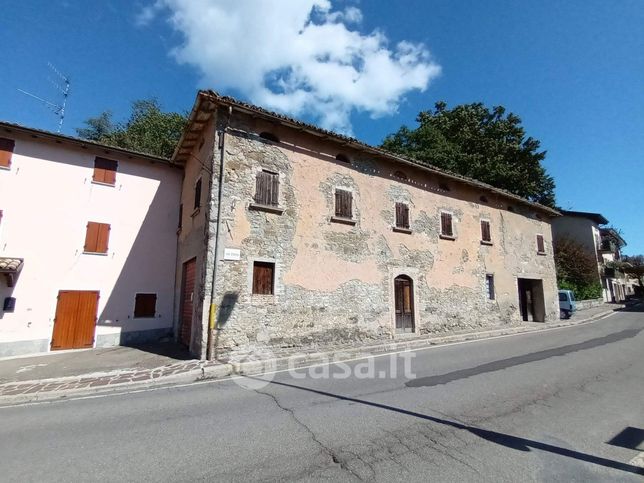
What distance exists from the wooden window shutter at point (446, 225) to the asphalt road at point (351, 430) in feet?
29.9

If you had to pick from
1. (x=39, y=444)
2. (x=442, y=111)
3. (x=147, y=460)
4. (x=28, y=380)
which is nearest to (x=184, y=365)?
(x=28, y=380)

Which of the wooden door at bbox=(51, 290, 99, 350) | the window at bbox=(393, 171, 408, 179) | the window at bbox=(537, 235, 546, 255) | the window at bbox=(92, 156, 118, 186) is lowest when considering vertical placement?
the wooden door at bbox=(51, 290, 99, 350)

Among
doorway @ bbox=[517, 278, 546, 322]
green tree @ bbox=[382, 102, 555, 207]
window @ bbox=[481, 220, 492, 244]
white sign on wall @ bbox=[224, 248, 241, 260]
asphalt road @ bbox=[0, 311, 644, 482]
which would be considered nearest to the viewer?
asphalt road @ bbox=[0, 311, 644, 482]

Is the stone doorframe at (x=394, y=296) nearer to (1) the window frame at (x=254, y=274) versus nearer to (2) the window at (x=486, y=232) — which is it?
(1) the window frame at (x=254, y=274)

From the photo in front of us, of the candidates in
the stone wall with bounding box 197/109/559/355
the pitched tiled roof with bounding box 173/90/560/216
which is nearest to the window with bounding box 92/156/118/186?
the pitched tiled roof with bounding box 173/90/560/216

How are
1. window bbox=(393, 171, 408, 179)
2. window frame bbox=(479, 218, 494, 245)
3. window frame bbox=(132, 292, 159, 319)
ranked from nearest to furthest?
window frame bbox=(132, 292, 159, 319) < window bbox=(393, 171, 408, 179) < window frame bbox=(479, 218, 494, 245)

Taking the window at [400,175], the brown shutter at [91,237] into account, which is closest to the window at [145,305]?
the brown shutter at [91,237]

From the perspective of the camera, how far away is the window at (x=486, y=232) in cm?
1800

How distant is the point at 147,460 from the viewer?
381 cm

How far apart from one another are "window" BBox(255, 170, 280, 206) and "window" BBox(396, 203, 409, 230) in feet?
18.8

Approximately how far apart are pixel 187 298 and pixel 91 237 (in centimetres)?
478

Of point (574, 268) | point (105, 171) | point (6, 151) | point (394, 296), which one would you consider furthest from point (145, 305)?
point (574, 268)

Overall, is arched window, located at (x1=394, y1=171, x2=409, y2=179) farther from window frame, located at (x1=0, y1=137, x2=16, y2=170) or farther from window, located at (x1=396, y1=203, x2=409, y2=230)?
window frame, located at (x1=0, y1=137, x2=16, y2=170)

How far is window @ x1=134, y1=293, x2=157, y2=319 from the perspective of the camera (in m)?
13.6
